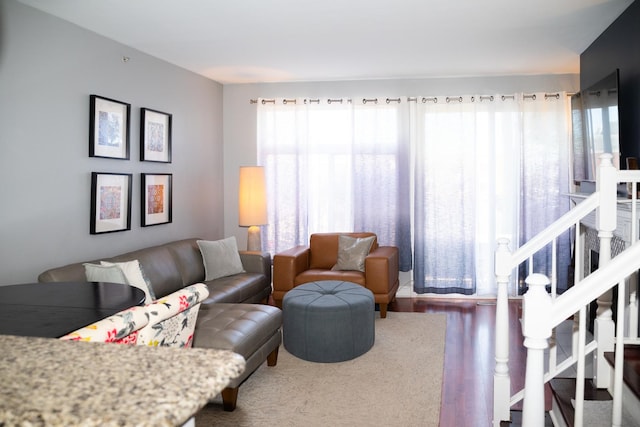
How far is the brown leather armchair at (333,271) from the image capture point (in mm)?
5195

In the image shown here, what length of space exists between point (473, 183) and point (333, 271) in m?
2.01

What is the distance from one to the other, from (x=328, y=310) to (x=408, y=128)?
9.90 ft

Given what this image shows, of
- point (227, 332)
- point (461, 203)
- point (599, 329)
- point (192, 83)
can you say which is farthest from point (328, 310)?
point (192, 83)

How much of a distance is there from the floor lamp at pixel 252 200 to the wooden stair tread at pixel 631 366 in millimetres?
4001

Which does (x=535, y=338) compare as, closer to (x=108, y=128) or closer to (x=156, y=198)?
(x=108, y=128)

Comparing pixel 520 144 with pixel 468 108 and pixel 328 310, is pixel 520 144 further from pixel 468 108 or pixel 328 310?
Result: pixel 328 310

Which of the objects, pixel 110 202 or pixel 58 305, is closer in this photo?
pixel 58 305

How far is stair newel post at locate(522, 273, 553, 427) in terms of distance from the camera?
1.54 meters

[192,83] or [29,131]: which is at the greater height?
[192,83]

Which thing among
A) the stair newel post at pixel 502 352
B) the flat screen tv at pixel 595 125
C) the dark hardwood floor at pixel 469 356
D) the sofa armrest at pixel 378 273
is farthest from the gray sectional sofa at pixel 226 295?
the flat screen tv at pixel 595 125

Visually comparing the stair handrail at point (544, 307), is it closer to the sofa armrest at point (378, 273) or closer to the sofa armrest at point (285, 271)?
the sofa armrest at point (378, 273)

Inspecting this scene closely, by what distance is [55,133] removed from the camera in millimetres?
3859

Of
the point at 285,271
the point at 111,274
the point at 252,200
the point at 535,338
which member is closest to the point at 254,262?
the point at 285,271

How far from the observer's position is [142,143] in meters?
4.91
